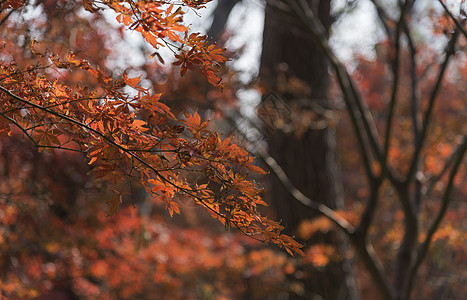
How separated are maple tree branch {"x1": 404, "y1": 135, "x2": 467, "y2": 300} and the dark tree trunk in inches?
34.3

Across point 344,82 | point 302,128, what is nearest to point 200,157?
point 344,82

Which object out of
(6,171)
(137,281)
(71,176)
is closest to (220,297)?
(137,281)

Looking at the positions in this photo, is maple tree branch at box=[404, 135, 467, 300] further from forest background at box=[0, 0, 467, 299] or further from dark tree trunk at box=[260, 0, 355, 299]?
dark tree trunk at box=[260, 0, 355, 299]

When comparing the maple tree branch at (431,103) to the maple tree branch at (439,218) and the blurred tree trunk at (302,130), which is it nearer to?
the maple tree branch at (439,218)

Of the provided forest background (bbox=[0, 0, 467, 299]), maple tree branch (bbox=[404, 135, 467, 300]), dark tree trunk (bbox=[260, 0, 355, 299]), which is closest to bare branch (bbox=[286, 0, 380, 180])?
forest background (bbox=[0, 0, 467, 299])

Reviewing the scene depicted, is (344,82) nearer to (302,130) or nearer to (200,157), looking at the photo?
(302,130)

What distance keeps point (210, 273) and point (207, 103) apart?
3346 millimetres

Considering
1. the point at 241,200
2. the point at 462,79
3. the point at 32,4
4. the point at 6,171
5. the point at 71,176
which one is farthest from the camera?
the point at 462,79

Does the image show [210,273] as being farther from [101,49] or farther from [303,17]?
[303,17]

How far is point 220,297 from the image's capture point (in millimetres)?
6586

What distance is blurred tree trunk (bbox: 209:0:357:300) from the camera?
4.10 meters

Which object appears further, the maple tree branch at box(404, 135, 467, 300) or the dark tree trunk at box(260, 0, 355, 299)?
the dark tree trunk at box(260, 0, 355, 299)

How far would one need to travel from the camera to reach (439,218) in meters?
2.91

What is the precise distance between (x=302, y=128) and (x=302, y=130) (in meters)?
0.04
